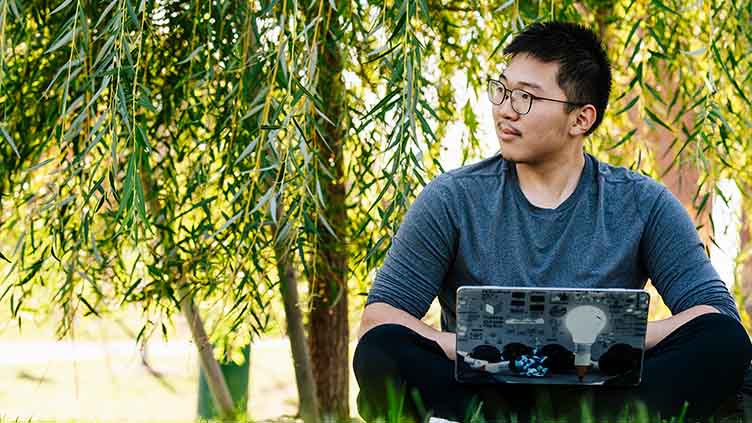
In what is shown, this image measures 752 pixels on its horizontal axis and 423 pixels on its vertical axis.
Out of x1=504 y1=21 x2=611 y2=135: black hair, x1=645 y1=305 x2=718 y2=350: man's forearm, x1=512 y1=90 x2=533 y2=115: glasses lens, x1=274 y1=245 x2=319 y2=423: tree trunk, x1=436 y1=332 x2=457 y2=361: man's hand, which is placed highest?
x1=504 y1=21 x2=611 y2=135: black hair

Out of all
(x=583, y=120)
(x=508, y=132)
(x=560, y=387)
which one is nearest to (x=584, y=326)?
(x=560, y=387)

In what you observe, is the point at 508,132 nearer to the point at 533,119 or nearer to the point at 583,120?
the point at 533,119

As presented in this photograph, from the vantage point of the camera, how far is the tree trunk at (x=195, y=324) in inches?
149

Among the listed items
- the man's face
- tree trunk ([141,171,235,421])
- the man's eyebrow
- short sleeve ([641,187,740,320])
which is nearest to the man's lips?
the man's face

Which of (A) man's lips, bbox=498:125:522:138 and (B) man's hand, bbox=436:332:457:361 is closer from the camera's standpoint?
(B) man's hand, bbox=436:332:457:361

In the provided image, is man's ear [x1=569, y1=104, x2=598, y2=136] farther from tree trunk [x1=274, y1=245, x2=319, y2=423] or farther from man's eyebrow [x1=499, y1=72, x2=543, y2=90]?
tree trunk [x1=274, y1=245, x2=319, y2=423]

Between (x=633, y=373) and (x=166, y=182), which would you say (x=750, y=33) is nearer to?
(x=633, y=373)

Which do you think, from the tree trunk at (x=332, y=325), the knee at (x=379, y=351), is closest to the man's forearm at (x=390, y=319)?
the knee at (x=379, y=351)

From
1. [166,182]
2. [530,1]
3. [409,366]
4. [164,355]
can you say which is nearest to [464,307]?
[409,366]

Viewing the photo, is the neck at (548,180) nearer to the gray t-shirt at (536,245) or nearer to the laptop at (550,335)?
the gray t-shirt at (536,245)

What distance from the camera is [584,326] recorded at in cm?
218

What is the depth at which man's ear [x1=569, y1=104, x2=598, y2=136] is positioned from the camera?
9.16ft

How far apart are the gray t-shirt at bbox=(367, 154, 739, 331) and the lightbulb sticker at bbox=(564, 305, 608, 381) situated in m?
0.41

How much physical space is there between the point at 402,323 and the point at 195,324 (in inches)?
85.0
